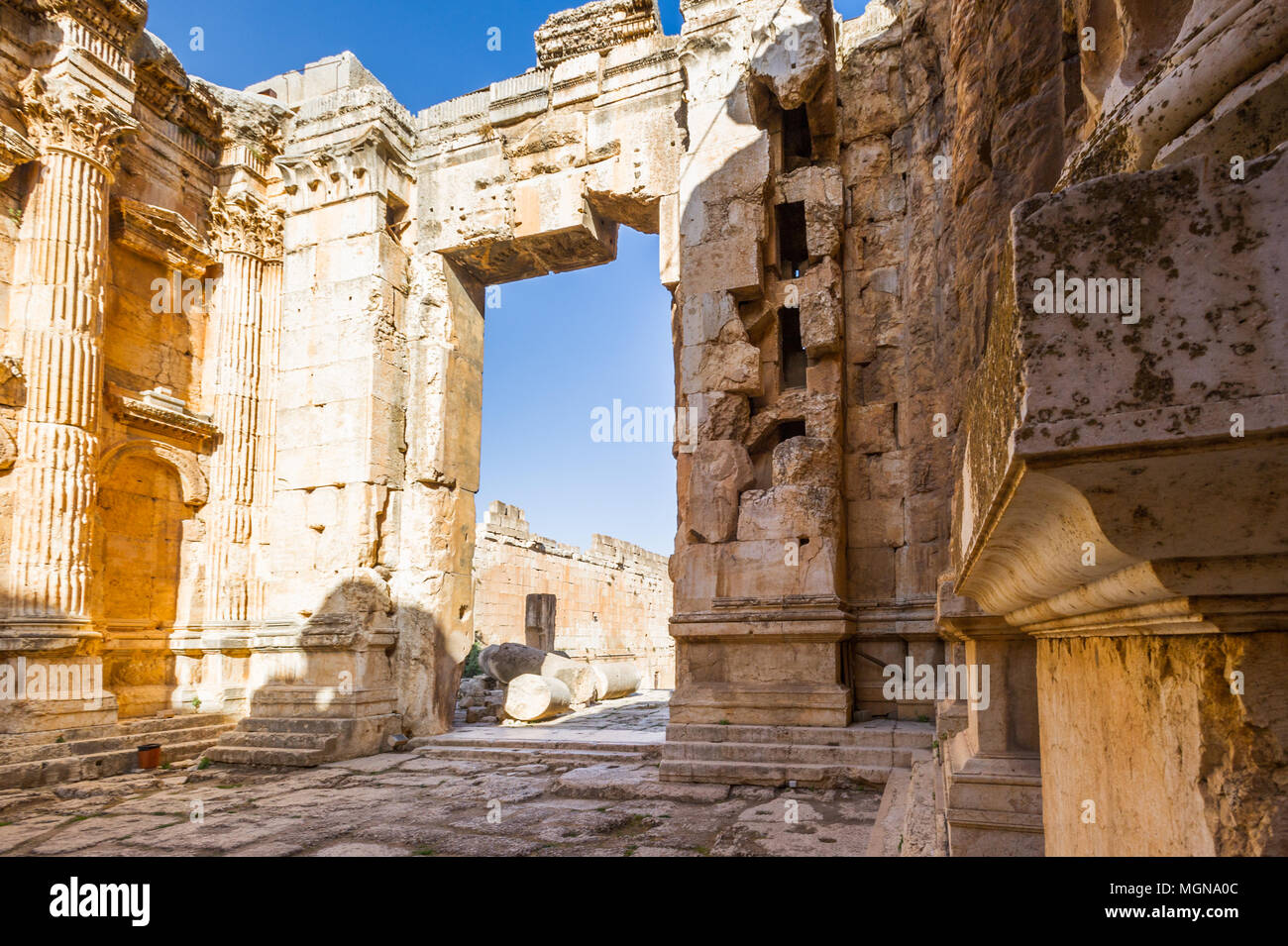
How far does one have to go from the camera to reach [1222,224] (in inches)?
28.8

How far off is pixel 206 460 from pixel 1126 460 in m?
9.75

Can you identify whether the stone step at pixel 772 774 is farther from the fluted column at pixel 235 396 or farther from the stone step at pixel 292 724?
the fluted column at pixel 235 396

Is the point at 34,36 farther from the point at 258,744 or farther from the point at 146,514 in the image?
the point at 258,744

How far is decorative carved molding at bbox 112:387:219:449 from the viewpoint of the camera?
820 cm

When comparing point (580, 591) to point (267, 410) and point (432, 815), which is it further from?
point (432, 815)

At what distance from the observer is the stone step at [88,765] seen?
6.29m

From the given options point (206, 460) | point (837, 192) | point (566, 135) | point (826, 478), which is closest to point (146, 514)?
point (206, 460)

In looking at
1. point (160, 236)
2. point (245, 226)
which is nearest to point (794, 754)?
point (245, 226)

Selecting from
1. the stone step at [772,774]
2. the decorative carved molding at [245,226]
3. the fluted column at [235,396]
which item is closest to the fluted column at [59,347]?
the fluted column at [235,396]

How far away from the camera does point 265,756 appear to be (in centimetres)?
730

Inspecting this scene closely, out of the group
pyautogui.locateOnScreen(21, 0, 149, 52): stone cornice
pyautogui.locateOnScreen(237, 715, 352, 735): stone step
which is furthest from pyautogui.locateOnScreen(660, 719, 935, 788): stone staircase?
pyautogui.locateOnScreen(21, 0, 149, 52): stone cornice

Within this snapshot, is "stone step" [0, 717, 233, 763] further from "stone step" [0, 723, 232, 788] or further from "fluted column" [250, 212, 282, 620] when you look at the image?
"fluted column" [250, 212, 282, 620]

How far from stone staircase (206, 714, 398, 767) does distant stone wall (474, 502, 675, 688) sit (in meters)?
7.61

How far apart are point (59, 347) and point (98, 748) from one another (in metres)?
3.57
